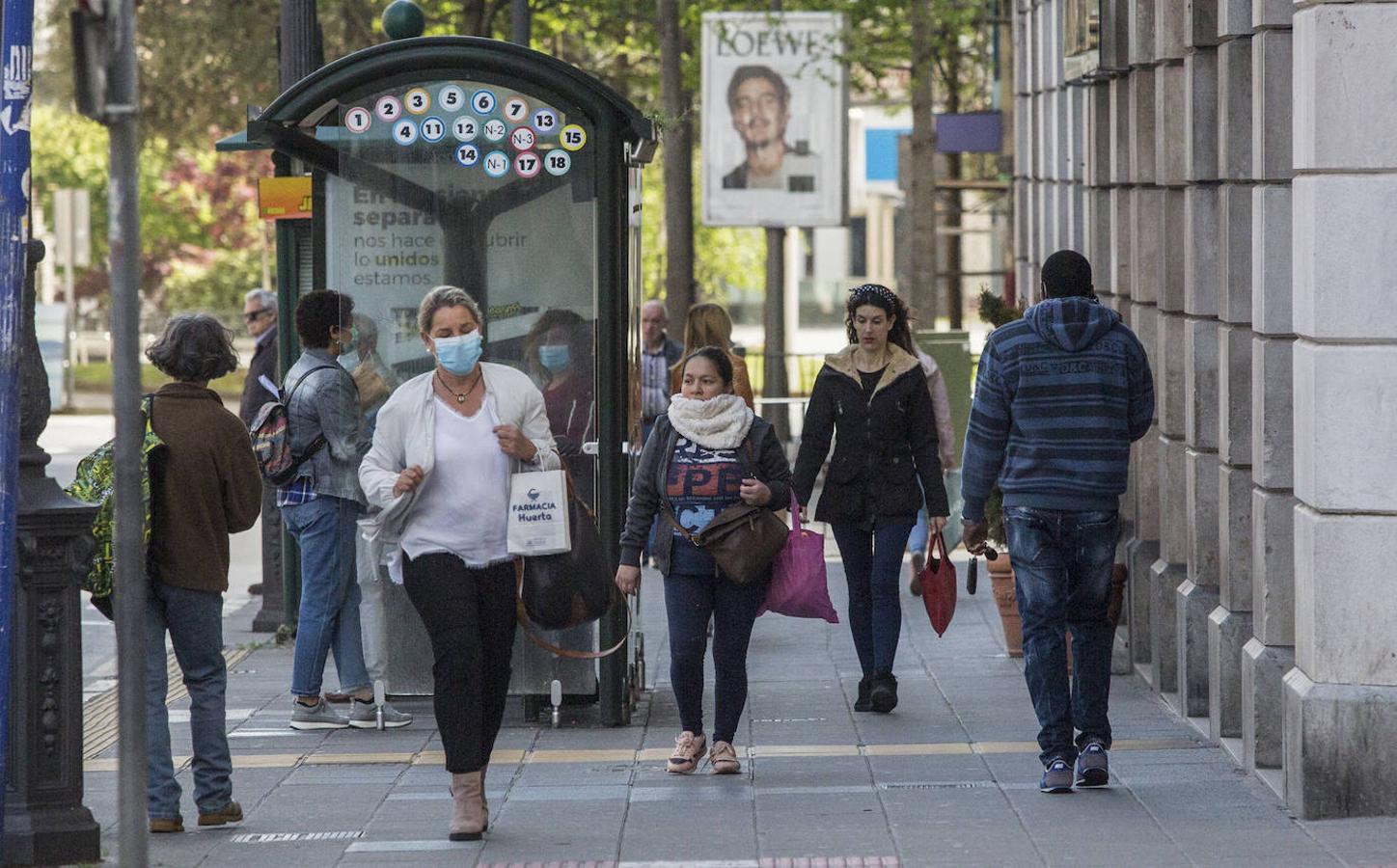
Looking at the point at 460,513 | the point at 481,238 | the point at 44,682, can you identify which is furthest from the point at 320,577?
the point at 44,682

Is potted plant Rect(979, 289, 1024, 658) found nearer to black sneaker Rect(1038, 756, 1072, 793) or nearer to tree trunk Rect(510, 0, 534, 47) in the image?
black sneaker Rect(1038, 756, 1072, 793)

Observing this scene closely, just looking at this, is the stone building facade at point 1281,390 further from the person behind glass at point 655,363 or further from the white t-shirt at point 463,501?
the person behind glass at point 655,363

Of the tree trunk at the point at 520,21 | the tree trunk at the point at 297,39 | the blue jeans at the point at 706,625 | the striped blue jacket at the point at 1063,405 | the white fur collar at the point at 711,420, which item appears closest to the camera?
the striped blue jacket at the point at 1063,405

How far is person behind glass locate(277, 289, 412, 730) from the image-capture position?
351 inches

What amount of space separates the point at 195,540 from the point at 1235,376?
3.76 m

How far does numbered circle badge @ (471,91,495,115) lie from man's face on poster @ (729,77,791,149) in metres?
11.7

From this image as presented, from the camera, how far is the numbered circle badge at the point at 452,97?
8.95 meters

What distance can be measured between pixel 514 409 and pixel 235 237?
165ft

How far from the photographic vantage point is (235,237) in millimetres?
55688

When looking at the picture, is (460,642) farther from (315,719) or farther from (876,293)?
(876,293)

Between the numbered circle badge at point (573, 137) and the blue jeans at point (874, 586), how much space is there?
1867mm

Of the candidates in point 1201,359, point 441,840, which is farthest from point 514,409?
point 1201,359

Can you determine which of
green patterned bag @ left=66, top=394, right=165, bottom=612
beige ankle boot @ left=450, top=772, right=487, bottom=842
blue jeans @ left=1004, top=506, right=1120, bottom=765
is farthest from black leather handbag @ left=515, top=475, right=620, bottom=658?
blue jeans @ left=1004, top=506, right=1120, bottom=765

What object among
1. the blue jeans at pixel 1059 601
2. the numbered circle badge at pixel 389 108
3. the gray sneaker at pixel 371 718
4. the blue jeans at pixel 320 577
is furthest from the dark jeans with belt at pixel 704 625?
the numbered circle badge at pixel 389 108
